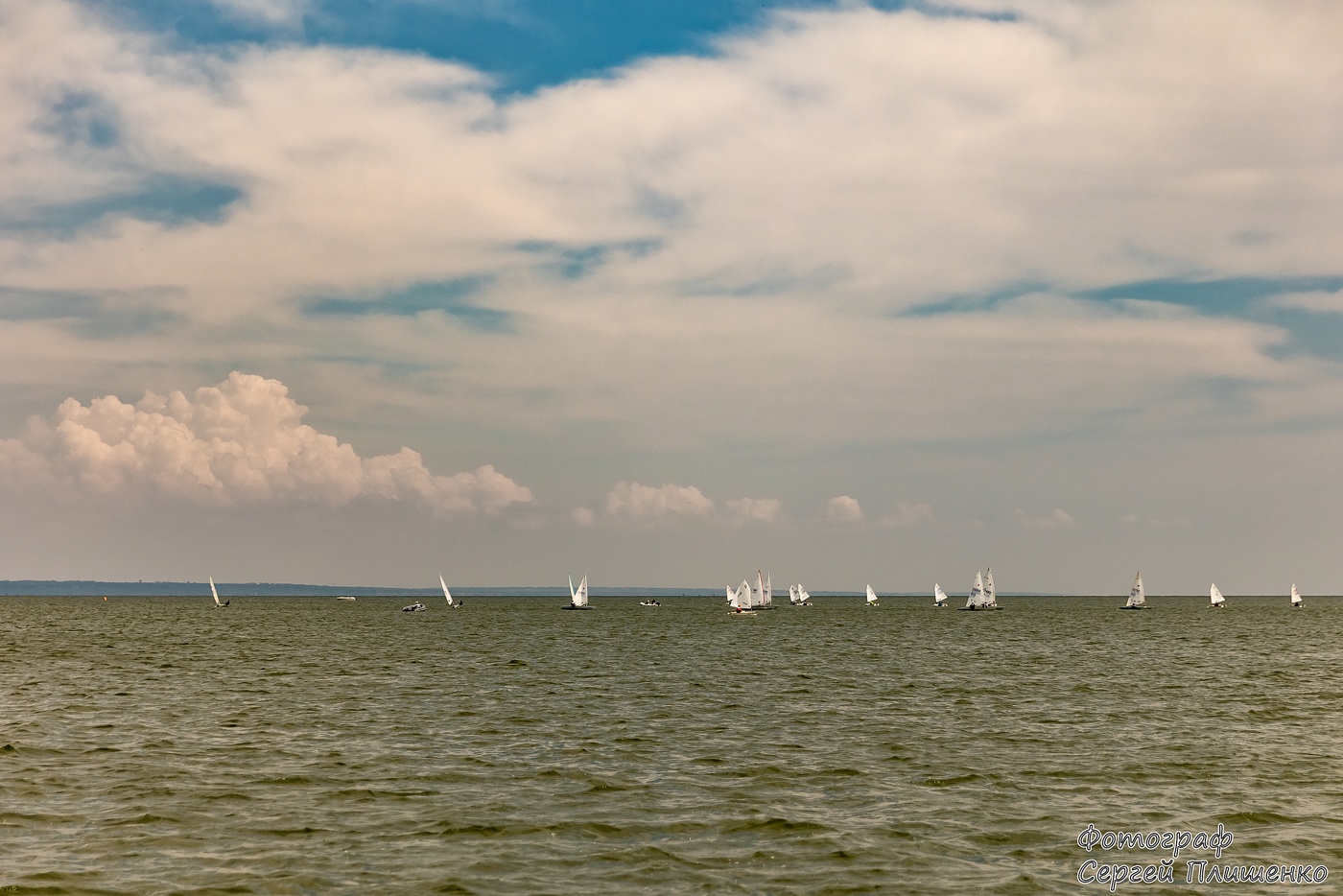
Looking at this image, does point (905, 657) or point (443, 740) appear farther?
point (905, 657)

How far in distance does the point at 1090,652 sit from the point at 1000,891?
8333 cm

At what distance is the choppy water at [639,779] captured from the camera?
21391 millimetres

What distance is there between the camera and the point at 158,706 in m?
47.8

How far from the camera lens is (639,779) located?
99.7 ft

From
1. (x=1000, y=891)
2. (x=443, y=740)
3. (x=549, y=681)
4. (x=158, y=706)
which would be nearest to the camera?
(x=1000, y=891)

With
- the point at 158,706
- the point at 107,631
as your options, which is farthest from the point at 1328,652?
the point at 107,631

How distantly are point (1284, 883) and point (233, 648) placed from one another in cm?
9321

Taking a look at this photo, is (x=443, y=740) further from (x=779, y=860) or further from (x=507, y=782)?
(x=779, y=860)

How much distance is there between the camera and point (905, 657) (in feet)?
291

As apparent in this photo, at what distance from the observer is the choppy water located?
21.4m

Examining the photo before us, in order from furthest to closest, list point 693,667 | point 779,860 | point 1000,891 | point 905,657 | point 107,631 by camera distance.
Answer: point 107,631, point 905,657, point 693,667, point 779,860, point 1000,891

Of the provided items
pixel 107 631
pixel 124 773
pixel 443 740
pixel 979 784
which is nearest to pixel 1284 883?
pixel 979 784

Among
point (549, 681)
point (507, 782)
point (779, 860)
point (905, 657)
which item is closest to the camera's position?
point (779, 860)

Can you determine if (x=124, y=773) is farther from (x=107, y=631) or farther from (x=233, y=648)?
(x=107, y=631)
